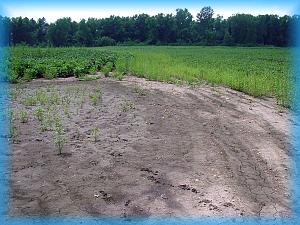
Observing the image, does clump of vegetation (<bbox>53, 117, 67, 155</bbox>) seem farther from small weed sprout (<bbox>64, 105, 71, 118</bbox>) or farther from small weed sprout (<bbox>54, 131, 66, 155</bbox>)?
small weed sprout (<bbox>64, 105, 71, 118</bbox>)

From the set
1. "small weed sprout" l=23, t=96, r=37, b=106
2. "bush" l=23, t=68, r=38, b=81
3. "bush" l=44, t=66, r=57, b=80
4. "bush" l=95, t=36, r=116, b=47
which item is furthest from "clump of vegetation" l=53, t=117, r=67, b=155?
"bush" l=95, t=36, r=116, b=47

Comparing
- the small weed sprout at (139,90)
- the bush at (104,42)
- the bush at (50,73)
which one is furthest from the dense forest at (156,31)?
the small weed sprout at (139,90)

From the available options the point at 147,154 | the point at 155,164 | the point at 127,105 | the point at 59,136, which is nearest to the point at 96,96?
the point at 127,105

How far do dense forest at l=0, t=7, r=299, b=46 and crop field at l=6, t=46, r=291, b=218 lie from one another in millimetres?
56151

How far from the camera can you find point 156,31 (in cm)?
8619

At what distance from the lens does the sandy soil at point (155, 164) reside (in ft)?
14.6

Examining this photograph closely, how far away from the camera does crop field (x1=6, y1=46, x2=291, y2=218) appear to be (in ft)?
14.8

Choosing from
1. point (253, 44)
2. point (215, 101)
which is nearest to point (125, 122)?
point (215, 101)

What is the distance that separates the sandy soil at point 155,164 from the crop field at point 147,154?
0.05 ft

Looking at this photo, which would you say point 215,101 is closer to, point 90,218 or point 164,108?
point 164,108

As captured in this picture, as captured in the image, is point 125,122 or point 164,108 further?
point 164,108

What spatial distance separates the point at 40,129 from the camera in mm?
7219

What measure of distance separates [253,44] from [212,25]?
77.4ft

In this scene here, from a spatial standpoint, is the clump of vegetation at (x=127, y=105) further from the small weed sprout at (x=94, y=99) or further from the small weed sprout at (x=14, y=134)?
the small weed sprout at (x=14, y=134)
